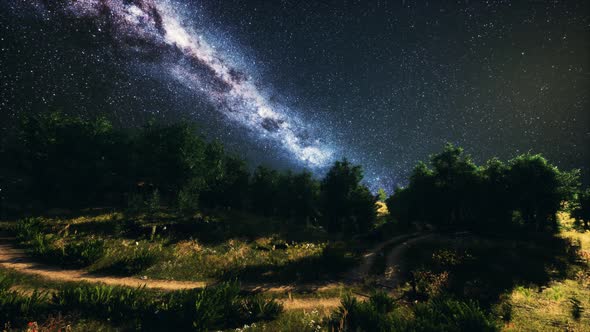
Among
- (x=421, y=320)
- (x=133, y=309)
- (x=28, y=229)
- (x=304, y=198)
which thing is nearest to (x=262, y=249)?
(x=133, y=309)

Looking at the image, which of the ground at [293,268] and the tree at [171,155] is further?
the tree at [171,155]

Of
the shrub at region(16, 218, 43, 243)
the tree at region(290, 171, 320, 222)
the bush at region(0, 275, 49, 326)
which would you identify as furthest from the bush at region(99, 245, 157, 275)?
the tree at region(290, 171, 320, 222)

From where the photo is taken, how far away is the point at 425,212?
40.9 m

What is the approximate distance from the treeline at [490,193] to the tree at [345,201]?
32.2 ft

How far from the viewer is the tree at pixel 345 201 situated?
131ft

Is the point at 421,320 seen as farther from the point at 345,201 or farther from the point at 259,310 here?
the point at 345,201

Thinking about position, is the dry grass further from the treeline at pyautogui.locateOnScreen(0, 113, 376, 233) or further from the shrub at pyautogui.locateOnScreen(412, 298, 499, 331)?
the treeline at pyautogui.locateOnScreen(0, 113, 376, 233)

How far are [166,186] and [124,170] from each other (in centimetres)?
1296

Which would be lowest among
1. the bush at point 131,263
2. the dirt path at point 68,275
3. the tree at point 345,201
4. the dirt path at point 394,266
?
the dirt path at point 68,275

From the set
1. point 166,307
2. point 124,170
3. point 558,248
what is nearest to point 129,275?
point 166,307

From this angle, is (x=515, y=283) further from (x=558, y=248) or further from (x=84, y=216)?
(x=84, y=216)

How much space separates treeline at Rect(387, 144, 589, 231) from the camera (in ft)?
99.8

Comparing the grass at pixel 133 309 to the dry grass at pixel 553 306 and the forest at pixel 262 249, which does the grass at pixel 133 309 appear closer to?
the forest at pixel 262 249

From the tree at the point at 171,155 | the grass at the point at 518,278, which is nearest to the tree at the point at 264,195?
the tree at the point at 171,155
